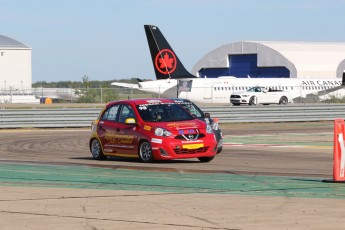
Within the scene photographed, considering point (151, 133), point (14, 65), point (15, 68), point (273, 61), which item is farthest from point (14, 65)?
point (151, 133)

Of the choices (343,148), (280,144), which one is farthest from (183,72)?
(343,148)

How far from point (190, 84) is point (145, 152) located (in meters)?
43.9

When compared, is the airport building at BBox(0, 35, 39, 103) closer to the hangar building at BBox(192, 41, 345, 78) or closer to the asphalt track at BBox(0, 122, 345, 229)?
the hangar building at BBox(192, 41, 345, 78)

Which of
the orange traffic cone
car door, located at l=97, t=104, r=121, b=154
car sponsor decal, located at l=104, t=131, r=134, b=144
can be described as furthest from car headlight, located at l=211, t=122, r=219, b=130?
the orange traffic cone

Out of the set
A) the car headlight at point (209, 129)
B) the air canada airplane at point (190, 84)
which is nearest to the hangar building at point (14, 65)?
the air canada airplane at point (190, 84)

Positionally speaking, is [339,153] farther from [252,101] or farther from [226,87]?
[226,87]

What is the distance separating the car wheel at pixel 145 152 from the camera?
19.8 m

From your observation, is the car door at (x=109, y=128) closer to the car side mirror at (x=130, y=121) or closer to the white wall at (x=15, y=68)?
the car side mirror at (x=130, y=121)

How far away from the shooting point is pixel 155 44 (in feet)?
208

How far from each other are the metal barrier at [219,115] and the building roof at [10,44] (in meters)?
52.8

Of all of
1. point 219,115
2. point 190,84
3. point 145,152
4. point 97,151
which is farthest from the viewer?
point 190,84

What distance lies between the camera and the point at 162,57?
209 feet

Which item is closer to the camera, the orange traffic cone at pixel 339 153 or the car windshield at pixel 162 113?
the orange traffic cone at pixel 339 153

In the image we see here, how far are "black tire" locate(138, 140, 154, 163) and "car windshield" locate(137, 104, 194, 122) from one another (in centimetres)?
57
